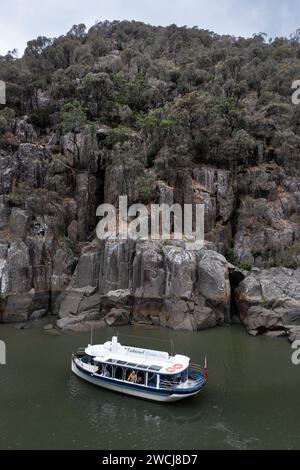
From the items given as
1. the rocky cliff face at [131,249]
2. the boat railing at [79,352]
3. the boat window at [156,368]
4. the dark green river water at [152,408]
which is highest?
the rocky cliff face at [131,249]

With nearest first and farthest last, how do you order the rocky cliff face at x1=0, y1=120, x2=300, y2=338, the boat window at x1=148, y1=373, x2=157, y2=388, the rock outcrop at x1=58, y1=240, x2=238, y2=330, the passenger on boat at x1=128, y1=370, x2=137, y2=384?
the boat window at x1=148, y1=373, x2=157, y2=388 < the passenger on boat at x1=128, y1=370, x2=137, y2=384 < the rock outcrop at x1=58, y1=240, x2=238, y2=330 < the rocky cliff face at x1=0, y1=120, x2=300, y2=338

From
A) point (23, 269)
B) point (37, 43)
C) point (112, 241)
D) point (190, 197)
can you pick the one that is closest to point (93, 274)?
point (112, 241)

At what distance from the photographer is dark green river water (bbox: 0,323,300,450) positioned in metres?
21.9

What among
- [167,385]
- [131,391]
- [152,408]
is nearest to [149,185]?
[131,391]

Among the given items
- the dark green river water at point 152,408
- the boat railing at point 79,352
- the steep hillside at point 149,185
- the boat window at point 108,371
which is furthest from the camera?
the steep hillside at point 149,185

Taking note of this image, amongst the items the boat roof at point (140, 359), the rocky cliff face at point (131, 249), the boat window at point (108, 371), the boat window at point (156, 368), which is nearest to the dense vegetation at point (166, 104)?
the rocky cliff face at point (131, 249)

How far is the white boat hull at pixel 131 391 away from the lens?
86.9 feet

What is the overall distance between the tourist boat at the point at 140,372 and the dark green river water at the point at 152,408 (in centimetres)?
68

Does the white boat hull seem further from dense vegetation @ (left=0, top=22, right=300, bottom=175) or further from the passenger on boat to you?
dense vegetation @ (left=0, top=22, right=300, bottom=175)

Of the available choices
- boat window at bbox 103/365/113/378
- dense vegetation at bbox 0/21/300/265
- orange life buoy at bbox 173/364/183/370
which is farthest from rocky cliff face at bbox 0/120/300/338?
orange life buoy at bbox 173/364/183/370

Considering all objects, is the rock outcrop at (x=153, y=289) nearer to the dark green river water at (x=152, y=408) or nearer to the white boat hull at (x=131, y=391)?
the dark green river water at (x=152, y=408)

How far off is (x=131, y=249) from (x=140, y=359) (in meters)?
19.8

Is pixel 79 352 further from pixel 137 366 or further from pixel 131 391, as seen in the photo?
Result: pixel 131 391
